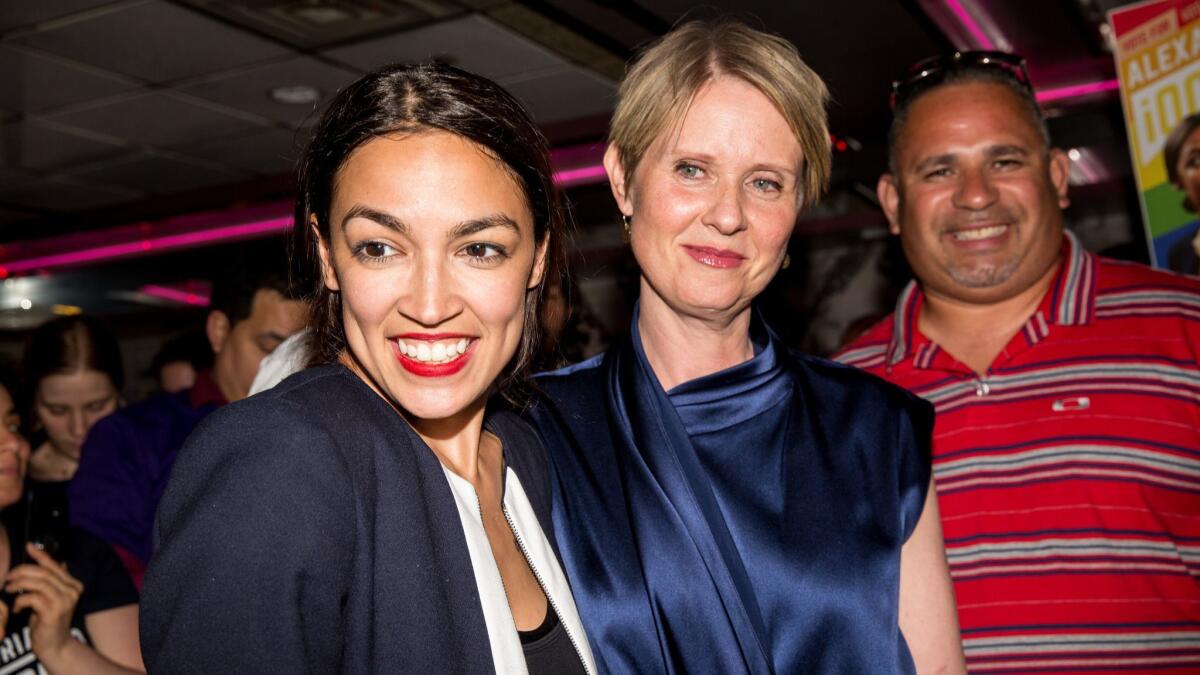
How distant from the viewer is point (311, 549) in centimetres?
110

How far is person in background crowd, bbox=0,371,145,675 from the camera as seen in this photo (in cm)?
236

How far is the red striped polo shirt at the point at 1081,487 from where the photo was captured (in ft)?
6.35

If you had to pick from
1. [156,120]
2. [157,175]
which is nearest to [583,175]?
[156,120]

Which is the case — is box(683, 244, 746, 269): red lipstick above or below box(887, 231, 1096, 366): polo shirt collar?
above

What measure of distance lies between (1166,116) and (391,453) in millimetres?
2609

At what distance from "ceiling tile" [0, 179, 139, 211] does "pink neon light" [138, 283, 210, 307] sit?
374 cm

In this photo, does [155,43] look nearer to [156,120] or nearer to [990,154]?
[156,120]

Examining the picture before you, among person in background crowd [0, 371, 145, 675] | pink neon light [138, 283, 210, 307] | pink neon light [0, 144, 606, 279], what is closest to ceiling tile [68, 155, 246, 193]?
pink neon light [0, 144, 606, 279]

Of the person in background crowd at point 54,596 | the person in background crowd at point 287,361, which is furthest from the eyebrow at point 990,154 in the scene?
the person in background crowd at point 54,596

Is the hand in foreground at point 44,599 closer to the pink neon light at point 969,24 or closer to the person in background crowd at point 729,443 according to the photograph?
the person in background crowd at point 729,443

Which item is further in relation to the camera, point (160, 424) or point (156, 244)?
point (156, 244)

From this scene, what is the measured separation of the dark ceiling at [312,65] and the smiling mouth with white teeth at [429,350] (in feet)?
6.97

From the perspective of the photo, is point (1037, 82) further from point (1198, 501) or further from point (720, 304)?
point (720, 304)

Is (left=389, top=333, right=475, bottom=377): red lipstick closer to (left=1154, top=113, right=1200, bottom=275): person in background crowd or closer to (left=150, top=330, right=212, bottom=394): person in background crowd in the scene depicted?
(left=1154, top=113, right=1200, bottom=275): person in background crowd
